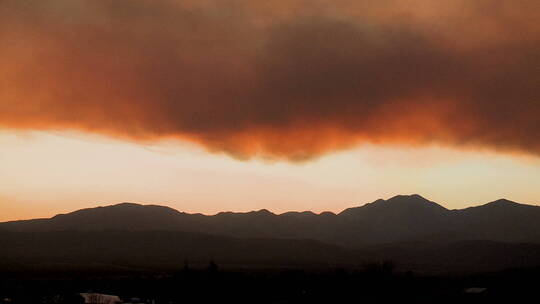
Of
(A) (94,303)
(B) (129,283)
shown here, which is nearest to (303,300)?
(A) (94,303)

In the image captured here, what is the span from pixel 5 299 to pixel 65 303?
6.92 metres

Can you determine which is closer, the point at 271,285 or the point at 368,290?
the point at 368,290

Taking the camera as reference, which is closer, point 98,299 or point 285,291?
point 98,299

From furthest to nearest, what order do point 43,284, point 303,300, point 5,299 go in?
point 43,284, point 303,300, point 5,299

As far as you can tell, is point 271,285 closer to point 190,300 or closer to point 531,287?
point 190,300

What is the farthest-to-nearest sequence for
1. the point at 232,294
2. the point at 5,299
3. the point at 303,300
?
1. the point at 232,294
2. the point at 303,300
3. the point at 5,299

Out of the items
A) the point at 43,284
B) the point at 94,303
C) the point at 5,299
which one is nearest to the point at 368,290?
the point at 94,303

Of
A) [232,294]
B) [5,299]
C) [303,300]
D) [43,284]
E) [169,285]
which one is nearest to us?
[5,299]

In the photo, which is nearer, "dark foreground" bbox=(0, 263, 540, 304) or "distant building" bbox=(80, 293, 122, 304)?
"distant building" bbox=(80, 293, 122, 304)

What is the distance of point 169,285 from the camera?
113m

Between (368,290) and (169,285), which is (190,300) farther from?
(368,290)

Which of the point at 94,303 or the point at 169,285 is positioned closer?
the point at 94,303

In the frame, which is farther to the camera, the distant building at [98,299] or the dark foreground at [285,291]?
the dark foreground at [285,291]

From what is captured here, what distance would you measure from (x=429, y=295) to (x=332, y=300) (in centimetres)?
1512
